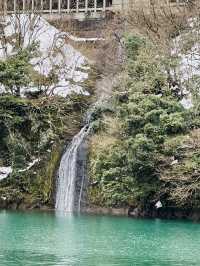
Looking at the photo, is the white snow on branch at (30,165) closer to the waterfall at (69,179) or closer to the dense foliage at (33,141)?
the dense foliage at (33,141)

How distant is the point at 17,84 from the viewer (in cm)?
3872

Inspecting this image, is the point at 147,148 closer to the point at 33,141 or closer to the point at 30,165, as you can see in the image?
the point at 30,165

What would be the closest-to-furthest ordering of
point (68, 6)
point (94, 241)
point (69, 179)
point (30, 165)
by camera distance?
1. point (94, 241)
2. point (69, 179)
3. point (30, 165)
4. point (68, 6)

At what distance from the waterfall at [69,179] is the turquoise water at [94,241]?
3.26 meters

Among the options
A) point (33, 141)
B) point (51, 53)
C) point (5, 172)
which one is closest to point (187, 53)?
point (33, 141)

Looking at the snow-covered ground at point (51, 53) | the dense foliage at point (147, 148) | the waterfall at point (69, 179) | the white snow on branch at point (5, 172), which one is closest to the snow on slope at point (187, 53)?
the dense foliage at point (147, 148)

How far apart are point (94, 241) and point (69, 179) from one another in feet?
43.0

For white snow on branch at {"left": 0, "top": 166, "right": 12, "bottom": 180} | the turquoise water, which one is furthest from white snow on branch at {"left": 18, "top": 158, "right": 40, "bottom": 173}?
the turquoise water

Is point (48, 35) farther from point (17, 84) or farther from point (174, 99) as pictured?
point (174, 99)

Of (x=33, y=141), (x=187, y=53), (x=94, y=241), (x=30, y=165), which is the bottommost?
(x=94, y=241)

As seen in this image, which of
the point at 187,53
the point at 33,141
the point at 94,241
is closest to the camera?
the point at 94,241

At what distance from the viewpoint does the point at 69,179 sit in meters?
36.0

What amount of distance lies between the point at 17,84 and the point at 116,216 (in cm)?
1013

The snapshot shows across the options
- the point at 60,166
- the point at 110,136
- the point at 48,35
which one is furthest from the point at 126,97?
the point at 48,35
